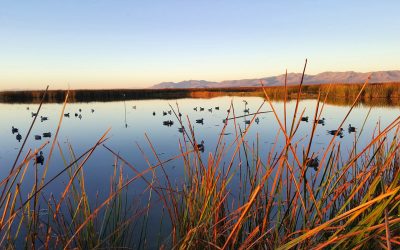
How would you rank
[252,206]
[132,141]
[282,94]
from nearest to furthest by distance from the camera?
[252,206], [132,141], [282,94]

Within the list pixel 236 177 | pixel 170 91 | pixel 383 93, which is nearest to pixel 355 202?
pixel 236 177

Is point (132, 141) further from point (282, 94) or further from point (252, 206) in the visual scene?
point (282, 94)

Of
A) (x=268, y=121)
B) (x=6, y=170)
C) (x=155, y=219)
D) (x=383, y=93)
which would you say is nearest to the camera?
(x=155, y=219)

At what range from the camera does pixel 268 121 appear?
63.3ft

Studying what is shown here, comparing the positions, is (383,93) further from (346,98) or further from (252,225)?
(252,225)

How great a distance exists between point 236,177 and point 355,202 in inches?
212

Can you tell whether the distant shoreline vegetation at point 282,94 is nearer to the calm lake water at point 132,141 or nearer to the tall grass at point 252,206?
the calm lake water at point 132,141

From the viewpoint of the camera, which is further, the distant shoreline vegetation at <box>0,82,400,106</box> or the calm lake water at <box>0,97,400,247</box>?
the distant shoreline vegetation at <box>0,82,400,106</box>

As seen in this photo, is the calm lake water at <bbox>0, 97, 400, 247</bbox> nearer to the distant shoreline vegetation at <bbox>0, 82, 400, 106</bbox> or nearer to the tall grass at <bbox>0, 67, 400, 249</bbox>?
the tall grass at <bbox>0, 67, 400, 249</bbox>

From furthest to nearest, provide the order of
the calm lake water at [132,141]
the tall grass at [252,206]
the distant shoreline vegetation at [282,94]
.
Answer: the distant shoreline vegetation at [282,94] < the calm lake water at [132,141] < the tall grass at [252,206]

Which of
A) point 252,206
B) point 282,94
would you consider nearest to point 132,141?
point 252,206

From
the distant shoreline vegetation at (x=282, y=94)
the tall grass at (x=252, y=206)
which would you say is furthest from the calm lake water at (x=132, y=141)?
the distant shoreline vegetation at (x=282, y=94)

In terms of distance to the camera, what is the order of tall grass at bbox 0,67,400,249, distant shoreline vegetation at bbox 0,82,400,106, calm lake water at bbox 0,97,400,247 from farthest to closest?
distant shoreline vegetation at bbox 0,82,400,106 < calm lake water at bbox 0,97,400,247 < tall grass at bbox 0,67,400,249

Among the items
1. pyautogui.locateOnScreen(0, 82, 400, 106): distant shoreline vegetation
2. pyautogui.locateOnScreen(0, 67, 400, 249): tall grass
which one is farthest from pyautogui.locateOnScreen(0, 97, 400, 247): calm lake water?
pyautogui.locateOnScreen(0, 82, 400, 106): distant shoreline vegetation
